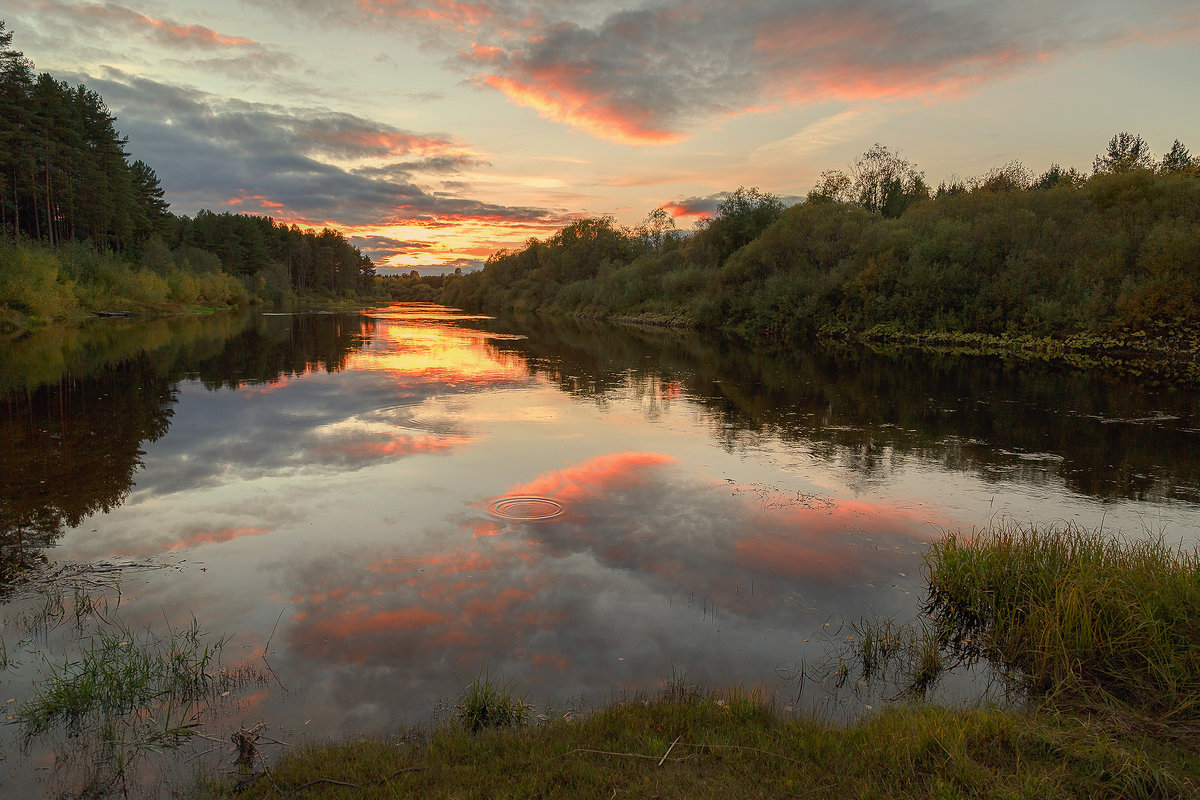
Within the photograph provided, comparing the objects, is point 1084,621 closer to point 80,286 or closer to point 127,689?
point 127,689

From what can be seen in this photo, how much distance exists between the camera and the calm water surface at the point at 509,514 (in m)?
5.90

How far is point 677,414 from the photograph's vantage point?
18516 mm

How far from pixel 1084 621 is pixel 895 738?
2592 mm

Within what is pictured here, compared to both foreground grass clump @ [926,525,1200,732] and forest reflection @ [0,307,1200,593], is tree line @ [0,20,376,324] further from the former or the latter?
foreground grass clump @ [926,525,1200,732]

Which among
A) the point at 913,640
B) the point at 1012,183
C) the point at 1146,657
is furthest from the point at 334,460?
the point at 1012,183

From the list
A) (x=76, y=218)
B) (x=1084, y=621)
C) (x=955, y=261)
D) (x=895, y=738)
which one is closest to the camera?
(x=895, y=738)

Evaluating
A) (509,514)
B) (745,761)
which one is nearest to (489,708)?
(745,761)

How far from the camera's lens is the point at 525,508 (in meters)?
Answer: 10.2

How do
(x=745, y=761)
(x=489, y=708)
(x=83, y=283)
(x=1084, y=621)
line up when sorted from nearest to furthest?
(x=745, y=761) < (x=489, y=708) < (x=1084, y=621) < (x=83, y=283)

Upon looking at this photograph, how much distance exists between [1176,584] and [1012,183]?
7263 centimetres

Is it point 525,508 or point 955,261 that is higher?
point 955,261

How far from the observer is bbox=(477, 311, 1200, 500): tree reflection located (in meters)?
13.1

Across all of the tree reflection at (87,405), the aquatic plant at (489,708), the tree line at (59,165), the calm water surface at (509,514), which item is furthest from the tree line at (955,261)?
the tree line at (59,165)

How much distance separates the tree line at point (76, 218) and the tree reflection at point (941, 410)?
3216 cm
